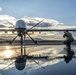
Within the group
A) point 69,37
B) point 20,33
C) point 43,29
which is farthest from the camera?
point 43,29

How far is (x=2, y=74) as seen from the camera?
17.0 meters

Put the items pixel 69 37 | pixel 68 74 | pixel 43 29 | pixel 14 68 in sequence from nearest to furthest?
1. pixel 68 74
2. pixel 14 68
3. pixel 69 37
4. pixel 43 29

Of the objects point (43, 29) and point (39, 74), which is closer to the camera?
point (39, 74)

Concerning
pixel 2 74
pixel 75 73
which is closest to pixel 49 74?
pixel 75 73

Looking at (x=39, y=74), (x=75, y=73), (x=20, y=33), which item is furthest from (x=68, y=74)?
(x=20, y=33)

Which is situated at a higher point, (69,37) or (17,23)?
(17,23)

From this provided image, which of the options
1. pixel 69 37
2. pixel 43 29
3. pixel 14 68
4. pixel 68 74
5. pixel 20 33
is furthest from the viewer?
pixel 43 29

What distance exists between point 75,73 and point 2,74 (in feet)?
16.6

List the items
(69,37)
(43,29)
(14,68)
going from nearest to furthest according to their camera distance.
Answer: (14,68) < (69,37) < (43,29)

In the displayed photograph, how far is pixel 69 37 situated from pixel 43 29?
2084cm

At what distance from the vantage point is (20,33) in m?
38.9

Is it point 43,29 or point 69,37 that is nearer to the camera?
point 69,37

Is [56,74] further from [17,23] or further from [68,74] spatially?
[17,23]

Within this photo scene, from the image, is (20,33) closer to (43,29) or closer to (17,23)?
(17,23)
